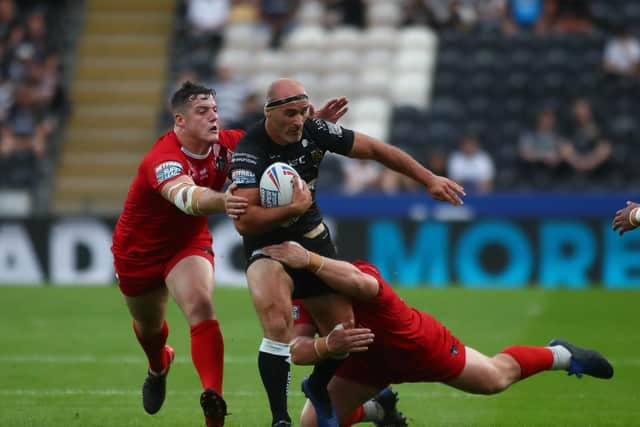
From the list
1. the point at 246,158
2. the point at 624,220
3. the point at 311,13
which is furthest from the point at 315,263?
the point at 311,13

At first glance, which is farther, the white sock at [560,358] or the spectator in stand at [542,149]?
the spectator in stand at [542,149]

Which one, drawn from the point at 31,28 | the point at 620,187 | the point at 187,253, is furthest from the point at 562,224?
the point at 31,28

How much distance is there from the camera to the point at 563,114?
1980 centimetres

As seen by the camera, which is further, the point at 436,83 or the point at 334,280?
the point at 436,83

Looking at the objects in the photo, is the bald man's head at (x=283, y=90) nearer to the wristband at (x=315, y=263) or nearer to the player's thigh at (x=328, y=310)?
the wristband at (x=315, y=263)

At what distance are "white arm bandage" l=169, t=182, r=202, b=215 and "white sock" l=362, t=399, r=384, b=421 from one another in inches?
68.7

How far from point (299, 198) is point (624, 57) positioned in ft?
46.5

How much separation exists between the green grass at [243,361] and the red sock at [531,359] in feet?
2.00

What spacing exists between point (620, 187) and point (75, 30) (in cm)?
1171

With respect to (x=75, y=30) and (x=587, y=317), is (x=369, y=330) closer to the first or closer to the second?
(x=587, y=317)

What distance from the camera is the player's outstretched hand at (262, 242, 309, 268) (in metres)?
7.11

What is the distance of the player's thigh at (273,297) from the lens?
717 cm

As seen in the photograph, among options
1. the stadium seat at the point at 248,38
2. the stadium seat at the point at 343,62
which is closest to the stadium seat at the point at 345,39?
the stadium seat at the point at 343,62

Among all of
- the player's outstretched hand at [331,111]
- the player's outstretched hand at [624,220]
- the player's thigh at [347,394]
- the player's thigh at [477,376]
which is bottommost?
the player's thigh at [347,394]
